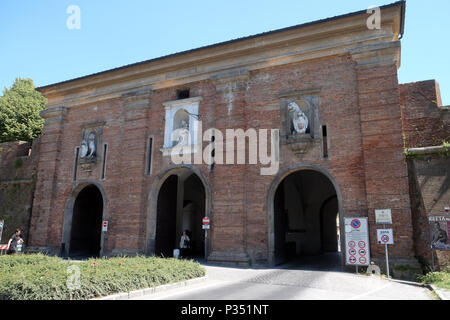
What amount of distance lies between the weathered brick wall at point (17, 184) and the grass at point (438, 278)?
63.6 ft

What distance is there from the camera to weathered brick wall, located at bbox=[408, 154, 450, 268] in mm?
11195

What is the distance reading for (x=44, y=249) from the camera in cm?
1830

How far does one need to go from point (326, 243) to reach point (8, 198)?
68.3ft

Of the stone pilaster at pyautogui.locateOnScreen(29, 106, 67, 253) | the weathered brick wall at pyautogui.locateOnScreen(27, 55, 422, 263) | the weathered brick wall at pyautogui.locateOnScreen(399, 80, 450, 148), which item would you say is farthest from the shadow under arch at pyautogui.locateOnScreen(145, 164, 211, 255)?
the weathered brick wall at pyautogui.locateOnScreen(399, 80, 450, 148)

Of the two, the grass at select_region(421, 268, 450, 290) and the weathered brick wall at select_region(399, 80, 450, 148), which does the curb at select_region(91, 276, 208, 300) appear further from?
the weathered brick wall at select_region(399, 80, 450, 148)

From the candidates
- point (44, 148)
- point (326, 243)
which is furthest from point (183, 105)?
point (326, 243)

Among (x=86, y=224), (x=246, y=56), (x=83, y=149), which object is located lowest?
(x=86, y=224)

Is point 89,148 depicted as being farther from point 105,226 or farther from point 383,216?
point 383,216

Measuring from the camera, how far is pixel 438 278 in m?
9.84

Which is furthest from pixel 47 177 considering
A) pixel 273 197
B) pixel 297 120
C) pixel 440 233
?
pixel 440 233

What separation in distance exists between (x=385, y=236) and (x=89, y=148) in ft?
48.0

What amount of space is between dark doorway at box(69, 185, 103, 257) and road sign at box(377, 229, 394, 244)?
14402 mm

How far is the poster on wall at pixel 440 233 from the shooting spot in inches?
414

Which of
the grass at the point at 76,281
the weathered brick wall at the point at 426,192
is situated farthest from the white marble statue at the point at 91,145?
the weathered brick wall at the point at 426,192
